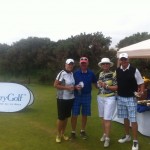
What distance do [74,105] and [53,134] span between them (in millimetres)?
965

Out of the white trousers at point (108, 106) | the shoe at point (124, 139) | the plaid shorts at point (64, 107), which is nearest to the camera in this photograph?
the white trousers at point (108, 106)

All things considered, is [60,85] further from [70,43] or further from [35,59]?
[35,59]

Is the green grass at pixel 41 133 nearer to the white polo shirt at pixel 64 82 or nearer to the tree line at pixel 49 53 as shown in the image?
the white polo shirt at pixel 64 82

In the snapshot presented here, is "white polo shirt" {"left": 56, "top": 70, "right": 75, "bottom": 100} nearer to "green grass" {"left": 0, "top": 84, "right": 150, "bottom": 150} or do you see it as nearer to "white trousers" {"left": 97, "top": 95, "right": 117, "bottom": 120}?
"white trousers" {"left": 97, "top": 95, "right": 117, "bottom": 120}

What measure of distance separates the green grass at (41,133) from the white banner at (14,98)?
0.83 ft

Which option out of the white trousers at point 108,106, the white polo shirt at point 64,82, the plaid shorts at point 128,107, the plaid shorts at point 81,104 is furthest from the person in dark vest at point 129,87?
the white polo shirt at point 64,82

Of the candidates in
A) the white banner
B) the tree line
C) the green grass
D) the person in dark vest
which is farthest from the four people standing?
the tree line

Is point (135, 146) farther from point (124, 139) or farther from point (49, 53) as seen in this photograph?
point (49, 53)

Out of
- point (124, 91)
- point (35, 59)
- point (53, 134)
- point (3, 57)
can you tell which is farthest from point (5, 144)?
point (3, 57)

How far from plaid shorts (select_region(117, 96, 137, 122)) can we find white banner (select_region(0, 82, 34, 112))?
4103 millimetres

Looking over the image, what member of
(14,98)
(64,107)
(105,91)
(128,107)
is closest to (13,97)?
(14,98)

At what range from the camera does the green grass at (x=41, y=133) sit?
7.14 m

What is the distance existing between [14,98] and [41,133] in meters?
2.67

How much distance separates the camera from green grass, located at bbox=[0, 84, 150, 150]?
23.4 ft
